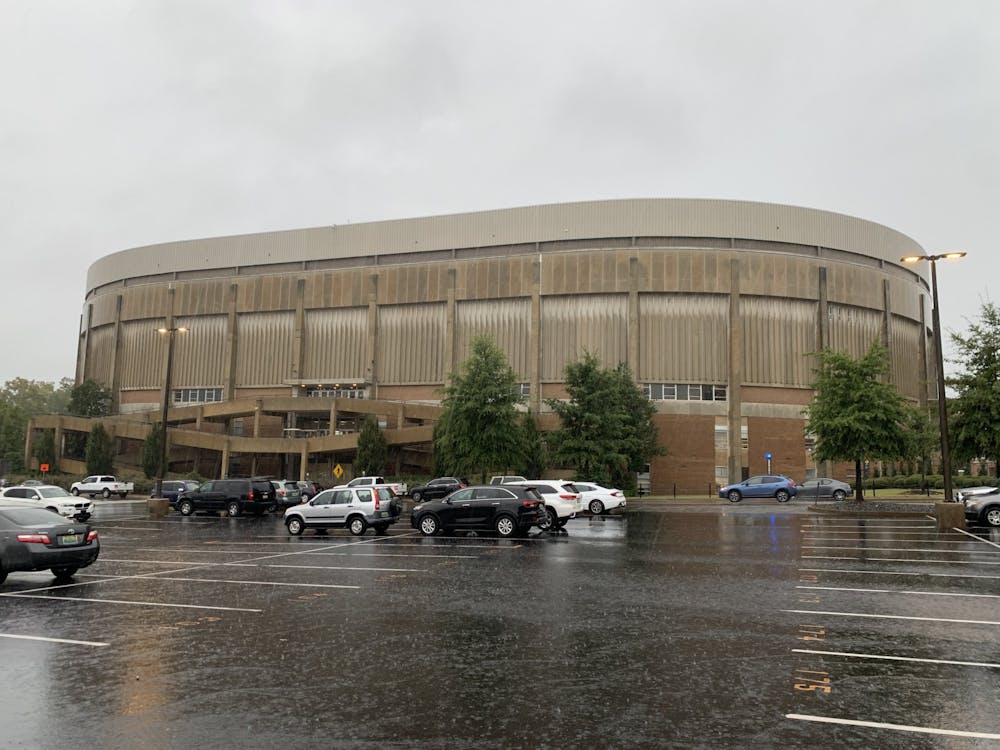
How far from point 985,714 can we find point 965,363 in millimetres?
27673

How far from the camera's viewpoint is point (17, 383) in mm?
122312

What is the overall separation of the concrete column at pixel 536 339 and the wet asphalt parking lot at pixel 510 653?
43949 mm

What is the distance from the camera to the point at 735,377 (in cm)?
5800

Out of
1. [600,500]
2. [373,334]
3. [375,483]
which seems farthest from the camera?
[373,334]

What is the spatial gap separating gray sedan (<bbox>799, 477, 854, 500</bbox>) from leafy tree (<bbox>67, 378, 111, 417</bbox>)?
206 feet

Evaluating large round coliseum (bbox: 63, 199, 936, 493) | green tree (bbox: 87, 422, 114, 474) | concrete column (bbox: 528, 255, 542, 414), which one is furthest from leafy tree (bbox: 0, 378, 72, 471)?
concrete column (bbox: 528, 255, 542, 414)

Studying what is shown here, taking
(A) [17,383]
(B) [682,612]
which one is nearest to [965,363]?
(B) [682,612]

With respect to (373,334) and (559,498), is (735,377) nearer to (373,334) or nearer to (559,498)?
(373,334)

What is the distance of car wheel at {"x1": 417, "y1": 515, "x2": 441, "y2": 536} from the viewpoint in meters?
22.5

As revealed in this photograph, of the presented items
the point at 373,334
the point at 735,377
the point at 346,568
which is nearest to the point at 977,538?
the point at 346,568

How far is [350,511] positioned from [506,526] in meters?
5.50

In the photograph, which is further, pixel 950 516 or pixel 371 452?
pixel 371 452

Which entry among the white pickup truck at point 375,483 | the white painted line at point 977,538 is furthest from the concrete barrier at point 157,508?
the white painted line at point 977,538

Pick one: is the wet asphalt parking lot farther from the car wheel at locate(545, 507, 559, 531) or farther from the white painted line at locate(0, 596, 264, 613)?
the car wheel at locate(545, 507, 559, 531)
